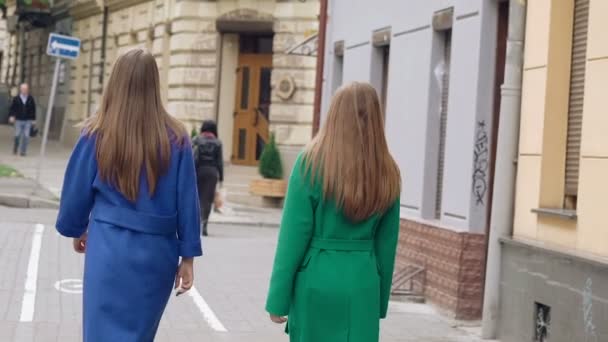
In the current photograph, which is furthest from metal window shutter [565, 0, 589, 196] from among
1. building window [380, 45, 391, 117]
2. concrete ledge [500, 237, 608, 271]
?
building window [380, 45, 391, 117]

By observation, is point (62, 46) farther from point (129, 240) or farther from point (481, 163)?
point (129, 240)

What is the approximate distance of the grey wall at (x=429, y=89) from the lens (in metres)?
13.2

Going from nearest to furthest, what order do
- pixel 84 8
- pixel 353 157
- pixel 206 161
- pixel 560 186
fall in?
pixel 353 157
pixel 560 186
pixel 206 161
pixel 84 8

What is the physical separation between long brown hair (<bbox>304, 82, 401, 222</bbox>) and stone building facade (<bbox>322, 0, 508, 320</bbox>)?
6.81 metres

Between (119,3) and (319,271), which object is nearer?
(319,271)

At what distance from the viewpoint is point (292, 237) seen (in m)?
6.41

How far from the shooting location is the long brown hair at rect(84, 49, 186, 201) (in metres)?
6.47

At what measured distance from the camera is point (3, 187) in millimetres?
25875

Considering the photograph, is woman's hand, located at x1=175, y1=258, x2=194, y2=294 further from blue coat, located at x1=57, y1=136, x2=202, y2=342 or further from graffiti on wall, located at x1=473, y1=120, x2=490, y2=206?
graffiti on wall, located at x1=473, y1=120, x2=490, y2=206

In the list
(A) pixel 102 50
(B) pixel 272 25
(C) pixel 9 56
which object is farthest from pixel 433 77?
(C) pixel 9 56

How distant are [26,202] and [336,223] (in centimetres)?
1821

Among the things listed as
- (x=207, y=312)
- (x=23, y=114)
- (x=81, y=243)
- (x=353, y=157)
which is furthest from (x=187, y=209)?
(x=23, y=114)

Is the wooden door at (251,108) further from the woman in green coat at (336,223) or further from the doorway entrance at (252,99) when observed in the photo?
the woman in green coat at (336,223)

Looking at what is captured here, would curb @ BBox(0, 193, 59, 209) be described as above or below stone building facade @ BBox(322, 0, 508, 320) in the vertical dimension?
below
